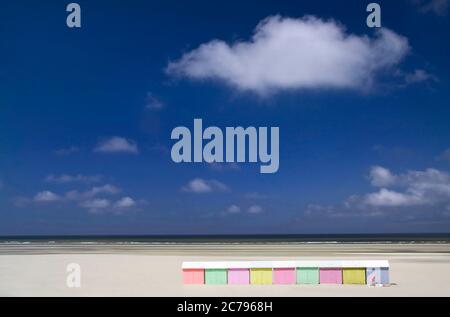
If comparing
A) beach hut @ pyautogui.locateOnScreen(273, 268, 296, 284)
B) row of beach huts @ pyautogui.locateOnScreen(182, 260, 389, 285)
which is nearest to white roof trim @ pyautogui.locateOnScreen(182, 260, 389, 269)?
row of beach huts @ pyautogui.locateOnScreen(182, 260, 389, 285)

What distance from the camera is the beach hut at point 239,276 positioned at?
16.6 meters

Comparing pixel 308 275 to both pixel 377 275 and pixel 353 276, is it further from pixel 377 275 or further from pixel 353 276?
pixel 377 275

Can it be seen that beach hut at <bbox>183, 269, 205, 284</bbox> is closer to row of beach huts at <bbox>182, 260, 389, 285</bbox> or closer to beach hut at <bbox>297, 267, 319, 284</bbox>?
row of beach huts at <bbox>182, 260, 389, 285</bbox>

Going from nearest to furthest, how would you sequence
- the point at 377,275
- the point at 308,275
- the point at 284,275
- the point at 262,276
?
the point at 262,276 < the point at 284,275 < the point at 308,275 < the point at 377,275

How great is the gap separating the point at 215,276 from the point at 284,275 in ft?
8.57

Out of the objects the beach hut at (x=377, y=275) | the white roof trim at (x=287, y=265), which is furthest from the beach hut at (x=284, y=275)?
the beach hut at (x=377, y=275)

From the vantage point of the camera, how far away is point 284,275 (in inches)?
654

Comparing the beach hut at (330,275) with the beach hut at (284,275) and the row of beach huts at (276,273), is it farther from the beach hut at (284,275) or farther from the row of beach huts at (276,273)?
the beach hut at (284,275)

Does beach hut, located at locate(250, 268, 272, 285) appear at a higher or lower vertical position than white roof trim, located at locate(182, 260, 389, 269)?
lower

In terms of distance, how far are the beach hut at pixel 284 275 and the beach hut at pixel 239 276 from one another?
1.06m

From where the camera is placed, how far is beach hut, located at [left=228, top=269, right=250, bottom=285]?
54.6 ft

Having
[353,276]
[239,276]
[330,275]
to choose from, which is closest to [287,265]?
[330,275]
